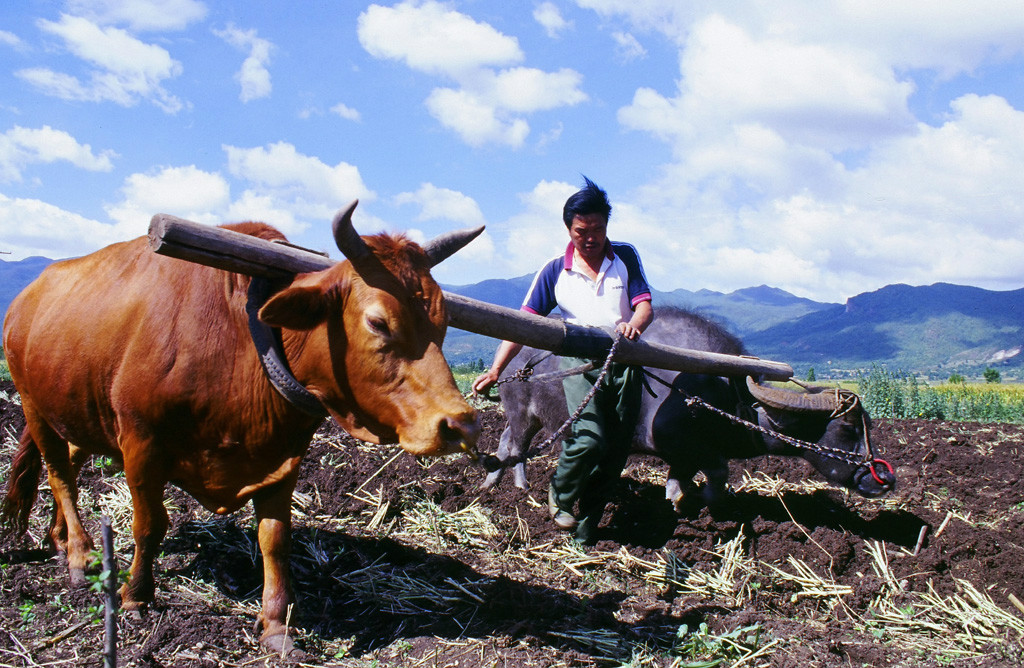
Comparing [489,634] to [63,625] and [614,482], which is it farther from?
[63,625]

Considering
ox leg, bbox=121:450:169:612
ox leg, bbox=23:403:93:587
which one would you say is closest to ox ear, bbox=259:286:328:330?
ox leg, bbox=121:450:169:612

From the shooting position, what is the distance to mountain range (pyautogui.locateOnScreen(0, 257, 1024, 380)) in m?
126

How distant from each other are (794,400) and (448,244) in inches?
126

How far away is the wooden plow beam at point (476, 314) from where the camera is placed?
276 cm

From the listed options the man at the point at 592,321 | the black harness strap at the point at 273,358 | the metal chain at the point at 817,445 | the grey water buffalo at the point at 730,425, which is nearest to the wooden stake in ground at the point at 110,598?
the black harness strap at the point at 273,358

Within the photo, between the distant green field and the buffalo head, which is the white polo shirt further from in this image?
the distant green field

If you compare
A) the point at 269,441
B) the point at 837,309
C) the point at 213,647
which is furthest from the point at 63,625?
the point at 837,309

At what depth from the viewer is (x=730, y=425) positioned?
18.4 ft

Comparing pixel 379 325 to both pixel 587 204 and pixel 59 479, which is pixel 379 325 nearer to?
pixel 587 204

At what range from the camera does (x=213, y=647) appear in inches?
124

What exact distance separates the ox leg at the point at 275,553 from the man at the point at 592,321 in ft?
4.88

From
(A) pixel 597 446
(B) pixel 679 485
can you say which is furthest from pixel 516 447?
(A) pixel 597 446

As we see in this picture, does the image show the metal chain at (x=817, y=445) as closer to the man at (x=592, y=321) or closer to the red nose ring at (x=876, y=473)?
the red nose ring at (x=876, y=473)

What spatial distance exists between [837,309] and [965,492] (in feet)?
617
